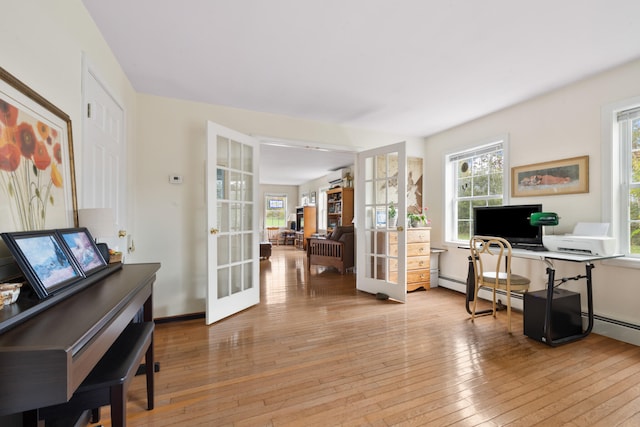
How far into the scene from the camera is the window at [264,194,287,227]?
36.1ft

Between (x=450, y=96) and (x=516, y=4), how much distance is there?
1373mm

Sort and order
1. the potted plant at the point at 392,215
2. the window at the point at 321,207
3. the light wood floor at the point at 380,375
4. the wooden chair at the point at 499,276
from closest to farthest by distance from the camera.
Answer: the light wood floor at the point at 380,375, the wooden chair at the point at 499,276, the potted plant at the point at 392,215, the window at the point at 321,207

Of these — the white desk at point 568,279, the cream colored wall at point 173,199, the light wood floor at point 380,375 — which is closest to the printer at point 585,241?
the white desk at point 568,279

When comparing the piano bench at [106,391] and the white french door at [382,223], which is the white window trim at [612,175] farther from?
the piano bench at [106,391]

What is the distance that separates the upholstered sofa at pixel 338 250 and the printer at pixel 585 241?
311cm

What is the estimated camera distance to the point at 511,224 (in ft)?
10.6

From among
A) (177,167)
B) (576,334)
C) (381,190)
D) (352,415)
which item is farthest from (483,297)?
(177,167)

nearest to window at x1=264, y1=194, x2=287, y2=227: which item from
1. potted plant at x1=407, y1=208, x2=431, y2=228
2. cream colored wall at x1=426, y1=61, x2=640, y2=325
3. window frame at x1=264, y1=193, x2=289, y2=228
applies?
window frame at x1=264, y1=193, x2=289, y2=228

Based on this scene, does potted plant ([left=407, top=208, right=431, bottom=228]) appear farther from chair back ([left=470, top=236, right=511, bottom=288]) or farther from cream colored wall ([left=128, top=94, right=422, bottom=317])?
cream colored wall ([left=128, top=94, right=422, bottom=317])

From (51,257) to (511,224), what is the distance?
3951 mm

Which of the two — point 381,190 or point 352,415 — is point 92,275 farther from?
point 381,190

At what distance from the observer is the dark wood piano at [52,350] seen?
70 cm

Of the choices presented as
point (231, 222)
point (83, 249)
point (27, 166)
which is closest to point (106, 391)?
point (83, 249)

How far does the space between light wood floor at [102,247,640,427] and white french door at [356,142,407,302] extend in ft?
2.34
